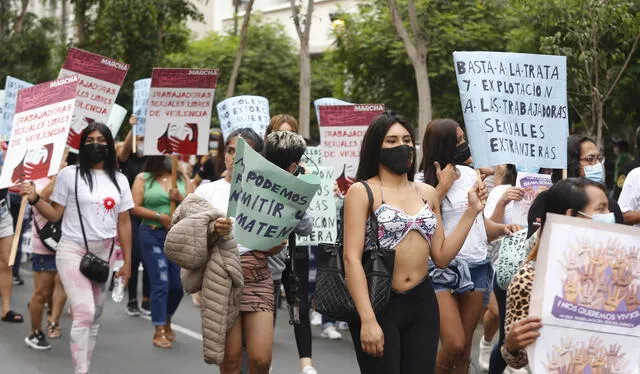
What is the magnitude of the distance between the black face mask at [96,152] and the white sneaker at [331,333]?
3.27 meters

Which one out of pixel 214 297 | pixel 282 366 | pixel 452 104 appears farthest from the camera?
pixel 452 104

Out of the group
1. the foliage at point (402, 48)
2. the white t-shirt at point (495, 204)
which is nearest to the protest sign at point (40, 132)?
the white t-shirt at point (495, 204)

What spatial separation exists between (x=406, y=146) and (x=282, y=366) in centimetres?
390

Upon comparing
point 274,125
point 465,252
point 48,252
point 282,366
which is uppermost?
point 274,125

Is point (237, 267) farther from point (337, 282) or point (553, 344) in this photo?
point (553, 344)

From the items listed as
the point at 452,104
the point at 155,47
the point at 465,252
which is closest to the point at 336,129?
the point at 465,252

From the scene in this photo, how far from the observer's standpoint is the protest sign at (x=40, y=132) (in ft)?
26.9

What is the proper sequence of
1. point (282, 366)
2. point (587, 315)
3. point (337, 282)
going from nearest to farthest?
point (587, 315) → point (337, 282) → point (282, 366)

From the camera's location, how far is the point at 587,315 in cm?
408

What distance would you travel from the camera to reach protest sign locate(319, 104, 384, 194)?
37.4ft

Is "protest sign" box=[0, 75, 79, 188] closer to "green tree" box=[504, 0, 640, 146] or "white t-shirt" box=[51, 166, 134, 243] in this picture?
"white t-shirt" box=[51, 166, 134, 243]

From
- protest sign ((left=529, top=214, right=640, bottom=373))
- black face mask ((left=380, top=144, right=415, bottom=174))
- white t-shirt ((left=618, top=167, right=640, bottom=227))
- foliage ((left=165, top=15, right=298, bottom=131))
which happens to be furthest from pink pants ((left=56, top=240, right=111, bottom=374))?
foliage ((left=165, top=15, right=298, bottom=131))

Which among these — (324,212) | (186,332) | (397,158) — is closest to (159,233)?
(186,332)

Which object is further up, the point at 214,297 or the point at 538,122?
the point at 538,122
